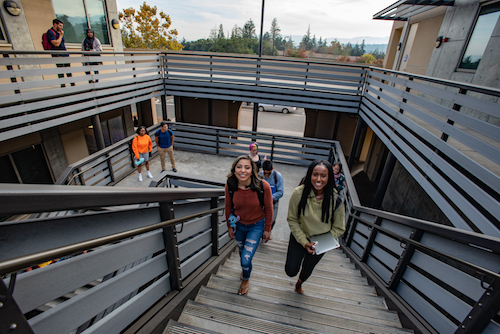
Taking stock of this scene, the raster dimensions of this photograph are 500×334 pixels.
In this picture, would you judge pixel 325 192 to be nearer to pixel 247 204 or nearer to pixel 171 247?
pixel 247 204

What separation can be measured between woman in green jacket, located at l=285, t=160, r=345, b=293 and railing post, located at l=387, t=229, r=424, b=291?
0.70 meters

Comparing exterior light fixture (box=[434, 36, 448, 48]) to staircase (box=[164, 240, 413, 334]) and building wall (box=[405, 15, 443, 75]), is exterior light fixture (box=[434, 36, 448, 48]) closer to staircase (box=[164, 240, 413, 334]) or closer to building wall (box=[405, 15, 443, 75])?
building wall (box=[405, 15, 443, 75])

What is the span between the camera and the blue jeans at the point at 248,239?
116 inches

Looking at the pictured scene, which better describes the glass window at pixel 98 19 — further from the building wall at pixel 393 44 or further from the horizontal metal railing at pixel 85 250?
the building wall at pixel 393 44

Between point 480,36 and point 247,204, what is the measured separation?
7074mm

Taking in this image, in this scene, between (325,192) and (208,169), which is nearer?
(325,192)

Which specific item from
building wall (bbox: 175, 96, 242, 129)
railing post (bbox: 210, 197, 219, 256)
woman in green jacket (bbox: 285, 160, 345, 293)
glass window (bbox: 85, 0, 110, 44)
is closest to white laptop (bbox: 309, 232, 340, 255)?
woman in green jacket (bbox: 285, 160, 345, 293)

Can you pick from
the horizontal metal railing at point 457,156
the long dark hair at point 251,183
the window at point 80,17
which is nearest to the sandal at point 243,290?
the long dark hair at point 251,183

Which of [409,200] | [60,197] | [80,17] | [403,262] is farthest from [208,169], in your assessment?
[60,197]

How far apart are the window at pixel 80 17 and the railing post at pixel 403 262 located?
11006mm

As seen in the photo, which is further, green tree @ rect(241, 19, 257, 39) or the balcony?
green tree @ rect(241, 19, 257, 39)

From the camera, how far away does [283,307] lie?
2598 millimetres

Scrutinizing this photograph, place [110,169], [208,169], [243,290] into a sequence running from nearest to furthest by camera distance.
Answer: [243,290], [110,169], [208,169]

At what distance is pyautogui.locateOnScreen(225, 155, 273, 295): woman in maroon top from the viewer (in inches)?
114
